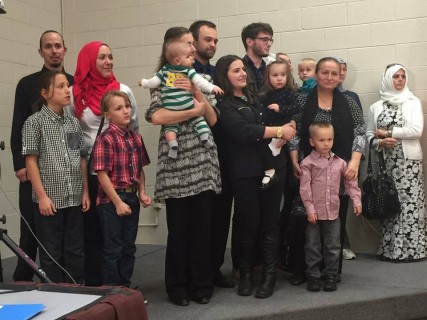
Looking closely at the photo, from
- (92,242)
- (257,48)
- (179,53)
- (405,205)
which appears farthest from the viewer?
(405,205)

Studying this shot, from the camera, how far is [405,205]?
3672 mm

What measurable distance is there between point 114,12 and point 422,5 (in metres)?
2.52

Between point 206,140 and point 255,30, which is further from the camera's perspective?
point 255,30

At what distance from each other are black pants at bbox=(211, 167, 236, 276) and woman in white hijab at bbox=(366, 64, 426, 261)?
1346mm

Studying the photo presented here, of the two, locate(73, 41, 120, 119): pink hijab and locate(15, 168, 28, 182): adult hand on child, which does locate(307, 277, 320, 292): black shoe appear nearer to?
locate(73, 41, 120, 119): pink hijab

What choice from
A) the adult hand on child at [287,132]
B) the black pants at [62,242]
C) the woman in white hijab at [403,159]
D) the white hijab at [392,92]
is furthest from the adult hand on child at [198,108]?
the white hijab at [392,92]

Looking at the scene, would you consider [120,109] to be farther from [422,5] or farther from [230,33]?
[422,5]

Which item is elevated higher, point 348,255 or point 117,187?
point 117,187

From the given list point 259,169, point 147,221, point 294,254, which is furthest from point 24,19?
point 294,254

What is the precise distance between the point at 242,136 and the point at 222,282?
88 centimetres

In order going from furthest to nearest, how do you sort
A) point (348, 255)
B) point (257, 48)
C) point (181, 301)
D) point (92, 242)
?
1. point (348, 255)
2. point (257, 48)
3. point (92, 242)
4. point (181, 301)

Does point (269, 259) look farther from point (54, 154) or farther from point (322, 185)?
point (54, 154)

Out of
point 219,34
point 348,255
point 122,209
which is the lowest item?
point 348,255

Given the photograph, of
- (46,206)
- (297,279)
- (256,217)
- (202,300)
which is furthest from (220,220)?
(46,206)
